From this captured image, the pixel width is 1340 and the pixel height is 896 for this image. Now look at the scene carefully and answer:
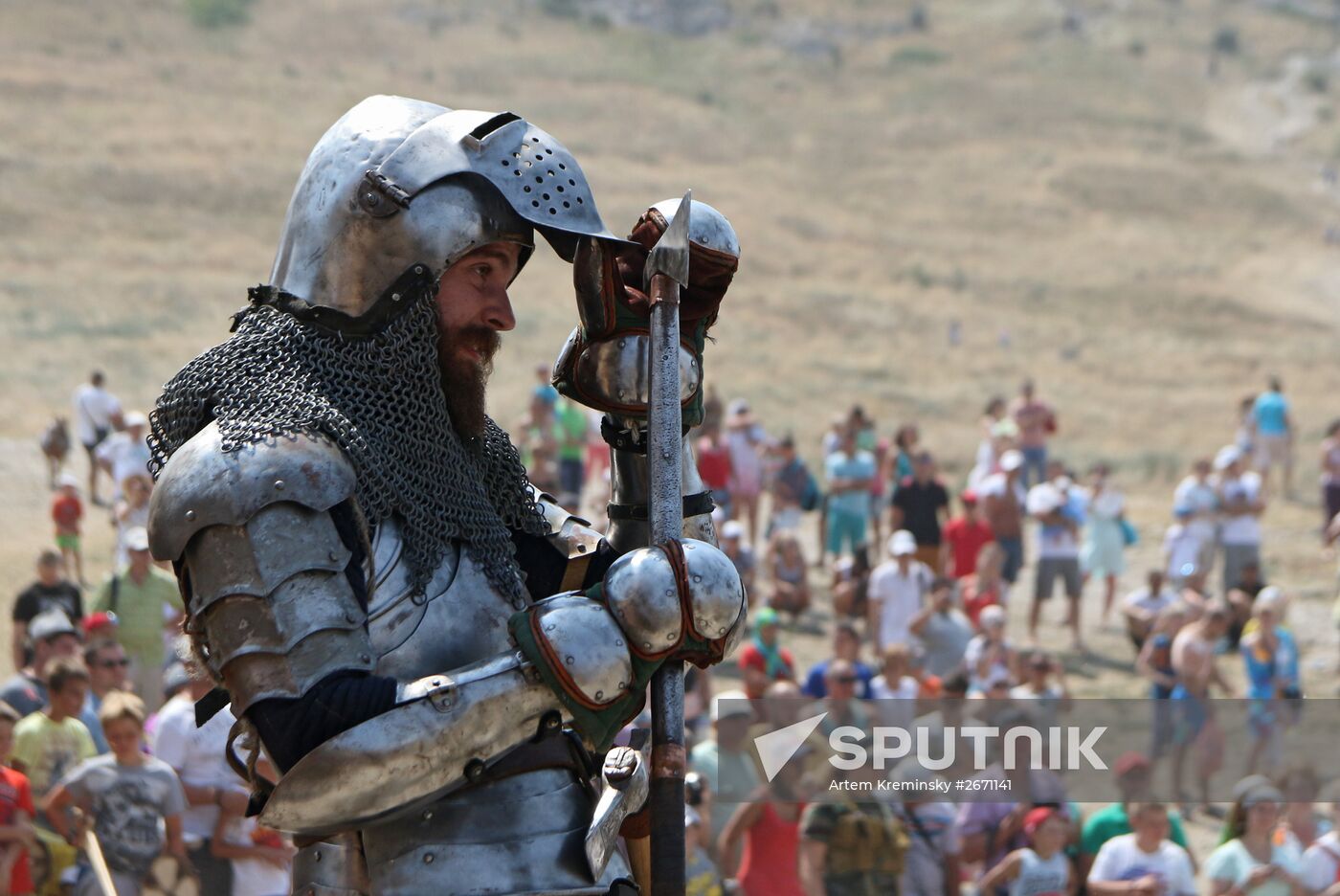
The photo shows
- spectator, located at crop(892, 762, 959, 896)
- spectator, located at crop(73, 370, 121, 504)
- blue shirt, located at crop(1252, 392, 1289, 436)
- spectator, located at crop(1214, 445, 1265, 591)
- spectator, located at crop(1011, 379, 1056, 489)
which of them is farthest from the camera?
blue shirt, located at crop(1252, 392, 1289, 436)

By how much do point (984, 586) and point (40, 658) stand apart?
810 cm

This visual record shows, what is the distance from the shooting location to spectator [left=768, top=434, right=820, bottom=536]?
60.7 feet

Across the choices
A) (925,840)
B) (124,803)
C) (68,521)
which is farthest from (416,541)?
(68,521)

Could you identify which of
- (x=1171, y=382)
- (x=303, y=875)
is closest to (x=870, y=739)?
(x=303, y=875)

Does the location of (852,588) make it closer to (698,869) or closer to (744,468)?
(744,468)

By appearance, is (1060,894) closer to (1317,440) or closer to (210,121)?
(1317,440)

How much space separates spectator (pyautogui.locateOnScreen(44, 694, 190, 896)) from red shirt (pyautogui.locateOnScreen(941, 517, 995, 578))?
9575 millimetres

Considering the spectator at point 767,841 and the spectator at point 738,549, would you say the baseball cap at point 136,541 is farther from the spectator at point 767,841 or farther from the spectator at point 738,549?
the spectator at point 767,841

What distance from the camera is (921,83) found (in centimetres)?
7031

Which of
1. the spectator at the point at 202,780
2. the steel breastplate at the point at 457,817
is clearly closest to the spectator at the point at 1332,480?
the spectator at the point at 202,780

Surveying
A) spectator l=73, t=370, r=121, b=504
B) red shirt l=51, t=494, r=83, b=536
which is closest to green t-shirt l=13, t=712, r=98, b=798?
red shirt l=51, t=494, r=83, b=536

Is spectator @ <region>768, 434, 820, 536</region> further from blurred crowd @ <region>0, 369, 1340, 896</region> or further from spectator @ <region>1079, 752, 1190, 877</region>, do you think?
spectator @ <region>1079, 752, 1190, 877</region>

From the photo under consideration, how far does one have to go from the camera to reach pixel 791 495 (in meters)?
18.5

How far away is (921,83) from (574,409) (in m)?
53.6
